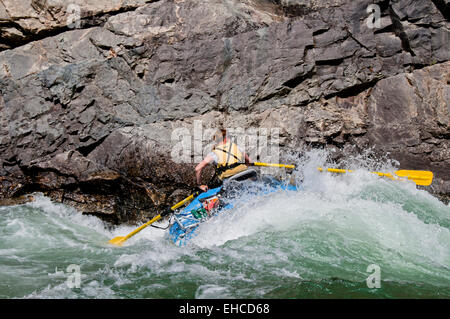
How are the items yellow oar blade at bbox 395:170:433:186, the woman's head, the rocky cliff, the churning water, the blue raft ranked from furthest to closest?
the rocky cliff
yellow oar blade at bbox 395:170:433:186
the woman's head
the blue raft
the churning water

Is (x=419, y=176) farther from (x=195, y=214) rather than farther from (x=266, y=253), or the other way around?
(x=195, y=214)

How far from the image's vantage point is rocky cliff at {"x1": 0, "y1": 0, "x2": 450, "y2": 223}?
643cm

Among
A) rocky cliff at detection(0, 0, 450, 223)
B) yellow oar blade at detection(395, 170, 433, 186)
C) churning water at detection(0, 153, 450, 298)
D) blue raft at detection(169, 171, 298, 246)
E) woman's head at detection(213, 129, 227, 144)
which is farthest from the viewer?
rocky cliff at detection(0, 0, 450, 223)

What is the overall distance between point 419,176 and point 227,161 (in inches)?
130

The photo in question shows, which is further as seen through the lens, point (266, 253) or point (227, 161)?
point (227, 161)

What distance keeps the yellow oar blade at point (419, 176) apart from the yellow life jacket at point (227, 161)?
290 centimetres

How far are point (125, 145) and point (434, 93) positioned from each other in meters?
5.75

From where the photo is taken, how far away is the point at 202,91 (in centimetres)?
693

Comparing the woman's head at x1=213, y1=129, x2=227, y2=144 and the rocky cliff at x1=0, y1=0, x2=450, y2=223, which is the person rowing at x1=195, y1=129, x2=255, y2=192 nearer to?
the woman's head at x1=213, y1=129, x2=227, y2=144

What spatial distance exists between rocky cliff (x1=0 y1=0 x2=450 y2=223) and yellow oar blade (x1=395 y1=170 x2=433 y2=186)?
54 centimetres

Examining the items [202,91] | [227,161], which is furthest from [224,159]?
[202,91]

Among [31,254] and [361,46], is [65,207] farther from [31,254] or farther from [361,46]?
[361,46]

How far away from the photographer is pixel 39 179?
21.5ft

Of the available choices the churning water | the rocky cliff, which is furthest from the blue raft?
the rocky cliff
